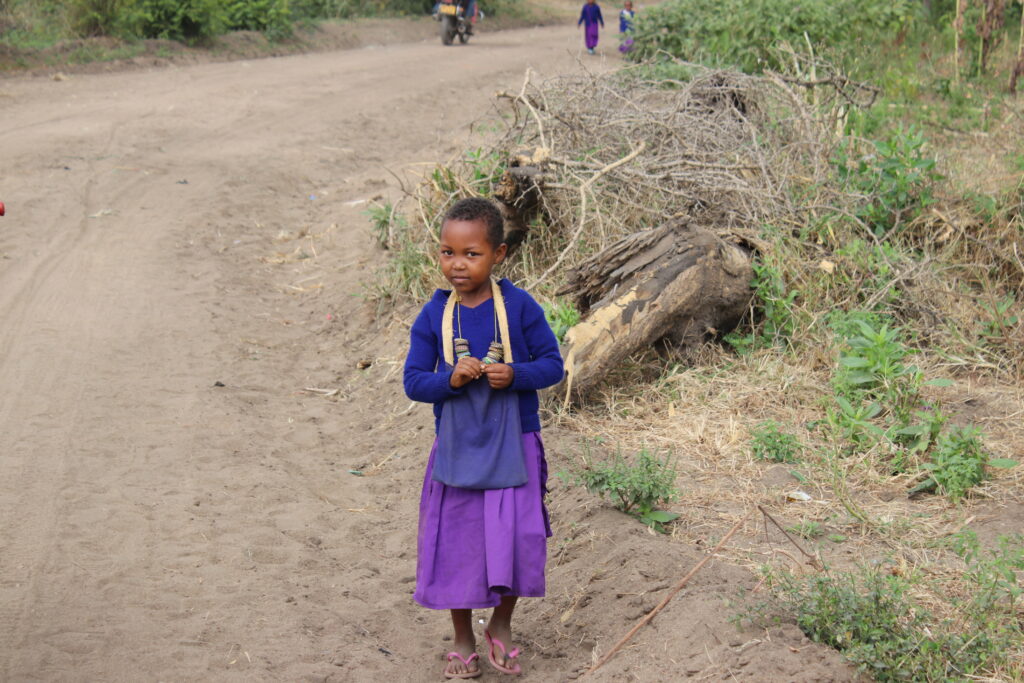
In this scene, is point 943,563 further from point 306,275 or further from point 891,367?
point 306,275

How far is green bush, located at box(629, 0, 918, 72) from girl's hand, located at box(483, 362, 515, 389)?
20.5 ft

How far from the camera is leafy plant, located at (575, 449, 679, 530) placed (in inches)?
146

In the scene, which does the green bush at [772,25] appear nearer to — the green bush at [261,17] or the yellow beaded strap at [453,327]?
the yellow beaded strap at [453,327]

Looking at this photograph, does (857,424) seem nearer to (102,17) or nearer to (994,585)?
(994,585)

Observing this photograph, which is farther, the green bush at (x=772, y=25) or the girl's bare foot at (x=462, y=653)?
the green bush at (x=772, y=25)

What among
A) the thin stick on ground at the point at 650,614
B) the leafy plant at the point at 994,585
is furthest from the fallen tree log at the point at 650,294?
the leafy plant at the point at 994,585

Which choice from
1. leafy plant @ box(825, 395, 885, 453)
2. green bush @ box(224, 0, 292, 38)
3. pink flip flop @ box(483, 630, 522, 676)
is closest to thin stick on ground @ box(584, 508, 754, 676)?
pink flip flop @ box(483, 630, 522, 676)

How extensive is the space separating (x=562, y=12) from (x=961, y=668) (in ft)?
78.3

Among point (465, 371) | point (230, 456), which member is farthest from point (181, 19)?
point (465, 371)

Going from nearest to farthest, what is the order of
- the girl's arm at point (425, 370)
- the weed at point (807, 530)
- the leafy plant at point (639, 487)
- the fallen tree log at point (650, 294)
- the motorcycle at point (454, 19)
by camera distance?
the girl's arm at point (425, 370)
the weed at point (807, 530)
the leafy plant at point (639, 487)
the fallen tree log at point (650, 294)
the motorcycle at point (454, 19)

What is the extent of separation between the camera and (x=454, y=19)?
1797 centimetres

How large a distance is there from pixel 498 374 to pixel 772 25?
7859 millimetres

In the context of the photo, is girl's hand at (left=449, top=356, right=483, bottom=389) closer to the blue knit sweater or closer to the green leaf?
the blue knit sweater

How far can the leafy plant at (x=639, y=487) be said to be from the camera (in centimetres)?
372
